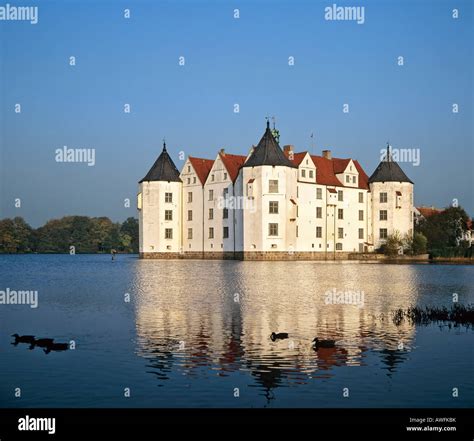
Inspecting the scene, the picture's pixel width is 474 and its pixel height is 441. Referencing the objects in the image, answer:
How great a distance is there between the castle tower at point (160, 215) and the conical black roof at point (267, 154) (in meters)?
13.4

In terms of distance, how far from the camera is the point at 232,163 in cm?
7575

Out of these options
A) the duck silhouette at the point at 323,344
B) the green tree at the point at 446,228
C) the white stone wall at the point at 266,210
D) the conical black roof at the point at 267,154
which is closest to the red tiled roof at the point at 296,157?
the conical black roof at the point at 267,154

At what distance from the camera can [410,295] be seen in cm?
2764

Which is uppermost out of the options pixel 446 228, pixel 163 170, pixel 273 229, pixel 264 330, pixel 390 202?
pixel 163 170

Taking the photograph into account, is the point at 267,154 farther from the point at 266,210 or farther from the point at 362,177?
the point at 362,177

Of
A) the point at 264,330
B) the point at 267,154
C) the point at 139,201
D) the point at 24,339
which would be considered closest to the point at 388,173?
the point at 267,154

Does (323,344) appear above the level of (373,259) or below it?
below

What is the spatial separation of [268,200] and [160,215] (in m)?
15.7

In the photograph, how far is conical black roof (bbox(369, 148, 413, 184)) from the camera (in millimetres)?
78438

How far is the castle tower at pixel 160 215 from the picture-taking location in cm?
7738

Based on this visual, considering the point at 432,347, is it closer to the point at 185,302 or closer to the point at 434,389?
the point at 434,389

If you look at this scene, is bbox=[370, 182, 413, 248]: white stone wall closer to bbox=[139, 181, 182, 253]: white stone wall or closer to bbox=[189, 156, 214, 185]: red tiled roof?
bbox=[189, 156, 214, 185]: red tiled roof

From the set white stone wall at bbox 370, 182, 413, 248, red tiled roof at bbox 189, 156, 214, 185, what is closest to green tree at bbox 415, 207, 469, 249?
white stone wall at bbox 370, 182, 413, 248

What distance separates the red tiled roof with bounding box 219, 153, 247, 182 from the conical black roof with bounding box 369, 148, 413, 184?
1644 cm
